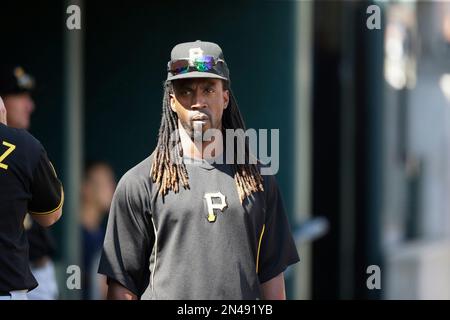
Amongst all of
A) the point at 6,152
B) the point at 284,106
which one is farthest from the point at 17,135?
the point at 284,106

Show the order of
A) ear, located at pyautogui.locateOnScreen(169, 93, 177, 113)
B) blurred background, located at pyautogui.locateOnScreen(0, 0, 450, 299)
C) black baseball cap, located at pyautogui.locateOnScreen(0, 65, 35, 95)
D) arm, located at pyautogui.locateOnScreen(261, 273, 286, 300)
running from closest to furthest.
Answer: ear, located at pyautogui.locateOnScreen(169, 93, 177, 113), arm, located at pyautogui.locateOnScreen(261, 273, 286, 300), black baseball cap, located at pyautogui.locateOnScreen(0, 65, 35, 95), blurred background, located at pyautogui.locateOnScreen(0, 0, 450, 299)

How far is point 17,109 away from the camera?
3.98 metres

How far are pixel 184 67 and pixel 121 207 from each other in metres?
0.48

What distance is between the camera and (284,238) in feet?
11.4

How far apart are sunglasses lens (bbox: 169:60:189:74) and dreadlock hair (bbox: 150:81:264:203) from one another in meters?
0.05

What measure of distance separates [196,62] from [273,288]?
797 millimetres

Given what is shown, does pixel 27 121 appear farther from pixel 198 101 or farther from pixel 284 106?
pixel 284 106

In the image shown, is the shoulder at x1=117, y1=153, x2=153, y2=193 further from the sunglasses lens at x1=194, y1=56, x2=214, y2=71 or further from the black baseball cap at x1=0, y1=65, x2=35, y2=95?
the black baseball cap at x1=0, y1=65, x2=35, y2=95

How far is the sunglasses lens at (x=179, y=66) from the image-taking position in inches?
130

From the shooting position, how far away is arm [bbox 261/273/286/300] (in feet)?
11.4

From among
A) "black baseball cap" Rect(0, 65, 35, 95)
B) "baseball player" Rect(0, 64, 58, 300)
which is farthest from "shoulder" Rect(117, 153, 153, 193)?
"black baseball cap" Rect(0, 65, 35, 95)

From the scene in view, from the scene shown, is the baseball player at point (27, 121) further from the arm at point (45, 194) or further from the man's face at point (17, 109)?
the arm at point (45, 194)
